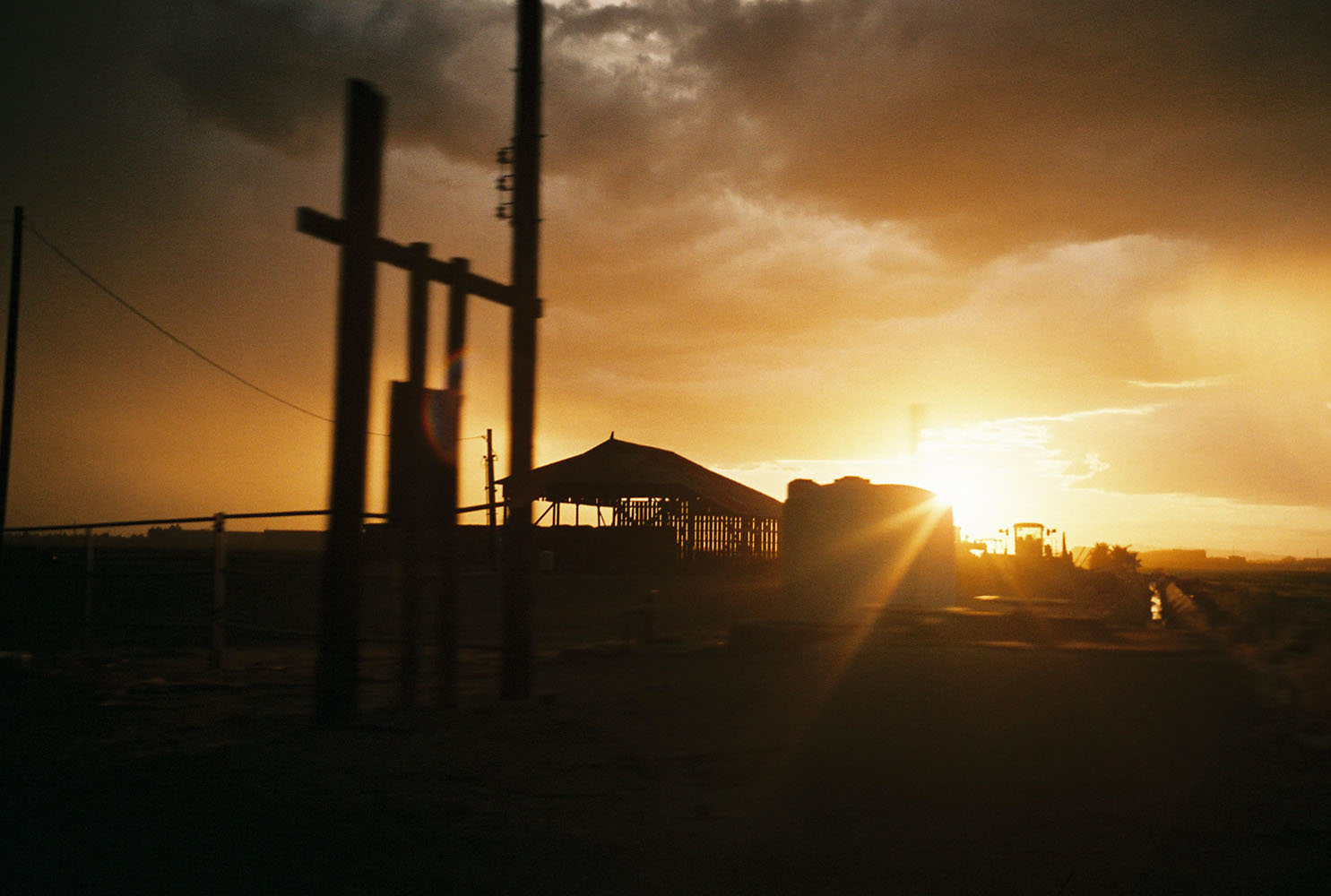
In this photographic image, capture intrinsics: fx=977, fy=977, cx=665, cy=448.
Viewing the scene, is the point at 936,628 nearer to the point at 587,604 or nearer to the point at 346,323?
the point at 346,323

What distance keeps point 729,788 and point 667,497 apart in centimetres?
2633

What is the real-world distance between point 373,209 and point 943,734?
17.4ft

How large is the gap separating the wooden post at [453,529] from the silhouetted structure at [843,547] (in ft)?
25.7

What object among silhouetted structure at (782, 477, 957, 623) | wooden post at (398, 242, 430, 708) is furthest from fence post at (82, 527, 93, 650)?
silhouetted structure at (782, 477, 957, 623)

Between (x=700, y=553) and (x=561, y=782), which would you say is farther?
(x=700, y=553)

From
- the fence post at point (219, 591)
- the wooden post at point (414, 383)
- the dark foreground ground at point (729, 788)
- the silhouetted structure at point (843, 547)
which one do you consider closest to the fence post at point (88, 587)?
the fence post at point (219, 591)

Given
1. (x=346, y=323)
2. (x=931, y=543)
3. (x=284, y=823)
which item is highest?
(x=346, y=323)

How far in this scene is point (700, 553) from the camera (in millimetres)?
31438

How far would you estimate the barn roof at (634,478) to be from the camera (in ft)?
97.4

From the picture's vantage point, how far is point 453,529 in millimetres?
7637

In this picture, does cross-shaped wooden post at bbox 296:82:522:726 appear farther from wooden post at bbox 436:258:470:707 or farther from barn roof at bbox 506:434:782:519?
barn roof at bbox 506:434:782:519

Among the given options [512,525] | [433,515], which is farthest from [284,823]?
[512,525]

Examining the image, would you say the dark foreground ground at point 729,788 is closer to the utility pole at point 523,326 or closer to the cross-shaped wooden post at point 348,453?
the cross-shaped wooden post at point 348,453

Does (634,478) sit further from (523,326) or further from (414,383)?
(414,383)
